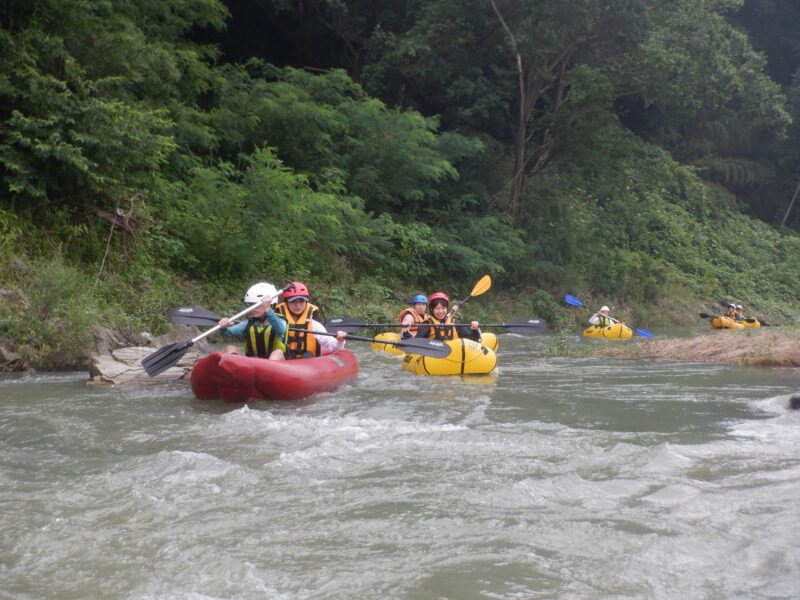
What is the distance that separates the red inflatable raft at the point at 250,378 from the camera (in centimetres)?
634

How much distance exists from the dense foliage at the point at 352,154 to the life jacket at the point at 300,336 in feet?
Result: 8.85

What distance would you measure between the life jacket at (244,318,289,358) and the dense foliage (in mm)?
2600

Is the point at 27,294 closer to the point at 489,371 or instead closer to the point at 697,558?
the point at 489,371

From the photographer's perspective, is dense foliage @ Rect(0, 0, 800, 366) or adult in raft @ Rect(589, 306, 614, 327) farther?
adult in raft @ Rect(589, 306, 614, 327)

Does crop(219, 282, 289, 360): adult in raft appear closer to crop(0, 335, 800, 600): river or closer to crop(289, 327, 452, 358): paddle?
crop(289, 327, 452, 358): paddle

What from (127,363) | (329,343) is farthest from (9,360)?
(329,343)

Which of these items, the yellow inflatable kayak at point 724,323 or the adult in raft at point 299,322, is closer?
the adult in raft at point 299,322

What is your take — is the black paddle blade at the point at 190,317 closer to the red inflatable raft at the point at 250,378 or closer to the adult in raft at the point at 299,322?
the adult in raft at the point at 299,322

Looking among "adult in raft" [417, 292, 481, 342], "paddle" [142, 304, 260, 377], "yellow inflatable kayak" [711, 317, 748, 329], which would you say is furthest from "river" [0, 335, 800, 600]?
"yellow inflatable kayak" [711, 317, 748, 329]

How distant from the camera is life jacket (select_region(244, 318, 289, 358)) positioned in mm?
7262

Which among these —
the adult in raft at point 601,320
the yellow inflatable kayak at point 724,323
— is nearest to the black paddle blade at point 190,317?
the adult in raft at point 601,320

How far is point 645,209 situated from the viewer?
855 inches

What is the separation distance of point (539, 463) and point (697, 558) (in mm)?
1450

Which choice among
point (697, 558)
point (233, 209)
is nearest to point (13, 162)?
point (233, 209)
